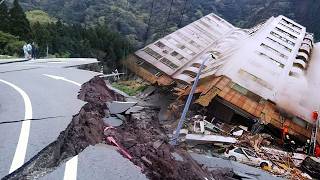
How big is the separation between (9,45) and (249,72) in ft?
80.4

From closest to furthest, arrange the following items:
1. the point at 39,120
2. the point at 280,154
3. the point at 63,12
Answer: the point at 39,120
the point at 280,154
the point at 63,12

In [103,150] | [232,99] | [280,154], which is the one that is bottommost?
[280,154]

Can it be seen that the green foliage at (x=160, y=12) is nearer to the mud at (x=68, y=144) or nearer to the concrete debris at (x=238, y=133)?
the concrete debris at (x=238, y=133)

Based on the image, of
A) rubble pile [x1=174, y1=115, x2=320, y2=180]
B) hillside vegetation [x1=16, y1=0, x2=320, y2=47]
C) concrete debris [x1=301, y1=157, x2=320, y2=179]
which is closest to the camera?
concrete debris [x1=301, y1=157, x2=320, y2=179]

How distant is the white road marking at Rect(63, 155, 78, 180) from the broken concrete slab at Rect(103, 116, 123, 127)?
3720 millimetres

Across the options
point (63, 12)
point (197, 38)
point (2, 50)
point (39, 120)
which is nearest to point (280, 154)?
point (39, 120)

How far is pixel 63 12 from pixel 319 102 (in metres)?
97.4

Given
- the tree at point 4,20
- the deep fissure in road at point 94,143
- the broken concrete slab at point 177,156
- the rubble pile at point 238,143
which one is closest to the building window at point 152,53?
the tree at point 4,20

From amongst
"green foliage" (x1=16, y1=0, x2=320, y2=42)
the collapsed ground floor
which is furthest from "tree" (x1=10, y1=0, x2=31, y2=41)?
"green foliage" (x1=16, y1=0, x2=320, y2=42)

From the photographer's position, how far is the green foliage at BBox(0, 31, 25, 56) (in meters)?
44.4

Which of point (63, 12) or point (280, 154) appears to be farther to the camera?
point (63, 12)

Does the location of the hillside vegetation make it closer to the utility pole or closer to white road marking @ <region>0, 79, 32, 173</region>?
the utility pole

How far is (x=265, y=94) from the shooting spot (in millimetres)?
34594

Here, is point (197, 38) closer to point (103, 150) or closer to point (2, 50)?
point (2, 50)
